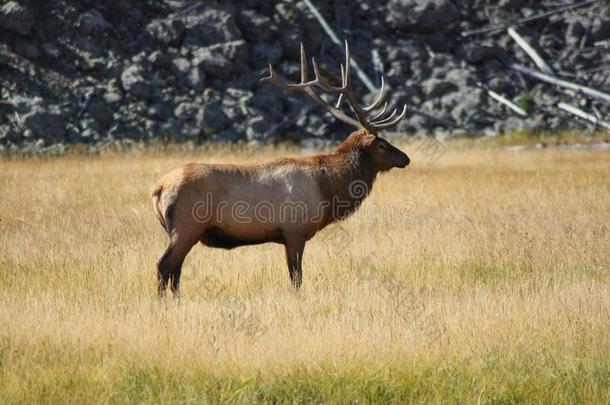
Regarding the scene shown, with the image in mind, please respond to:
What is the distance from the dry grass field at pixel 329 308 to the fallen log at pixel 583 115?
34.4 feet

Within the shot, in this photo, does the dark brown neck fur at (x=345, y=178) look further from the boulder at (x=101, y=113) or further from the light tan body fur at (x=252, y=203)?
the boulder at (x=101, y=113)

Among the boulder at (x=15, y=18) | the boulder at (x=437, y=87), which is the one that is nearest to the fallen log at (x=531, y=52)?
the boulder at (x=437, y=87)

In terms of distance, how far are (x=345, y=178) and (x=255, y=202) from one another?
1303 mm

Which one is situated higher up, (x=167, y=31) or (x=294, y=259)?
(x=167, y=31)

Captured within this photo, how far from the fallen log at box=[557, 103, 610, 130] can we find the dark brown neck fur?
15835 mm

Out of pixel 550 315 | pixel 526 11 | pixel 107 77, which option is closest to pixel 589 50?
pixel 526 11

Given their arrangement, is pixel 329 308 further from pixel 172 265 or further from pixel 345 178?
pixel 345 178

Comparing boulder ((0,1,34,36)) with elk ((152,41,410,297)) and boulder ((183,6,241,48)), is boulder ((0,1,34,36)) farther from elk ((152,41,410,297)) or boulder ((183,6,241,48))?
elk ((152,41,410,297))

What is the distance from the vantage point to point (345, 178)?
32.6 feet

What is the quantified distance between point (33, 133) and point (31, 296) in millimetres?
13896

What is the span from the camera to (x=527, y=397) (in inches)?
248

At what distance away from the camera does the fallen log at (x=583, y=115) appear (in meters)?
24.6

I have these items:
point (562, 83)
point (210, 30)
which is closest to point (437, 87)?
point (562, 83)

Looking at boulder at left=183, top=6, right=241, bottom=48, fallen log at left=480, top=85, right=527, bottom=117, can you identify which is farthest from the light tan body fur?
fallen log at left=480, top=85, right=527, bottom=117
